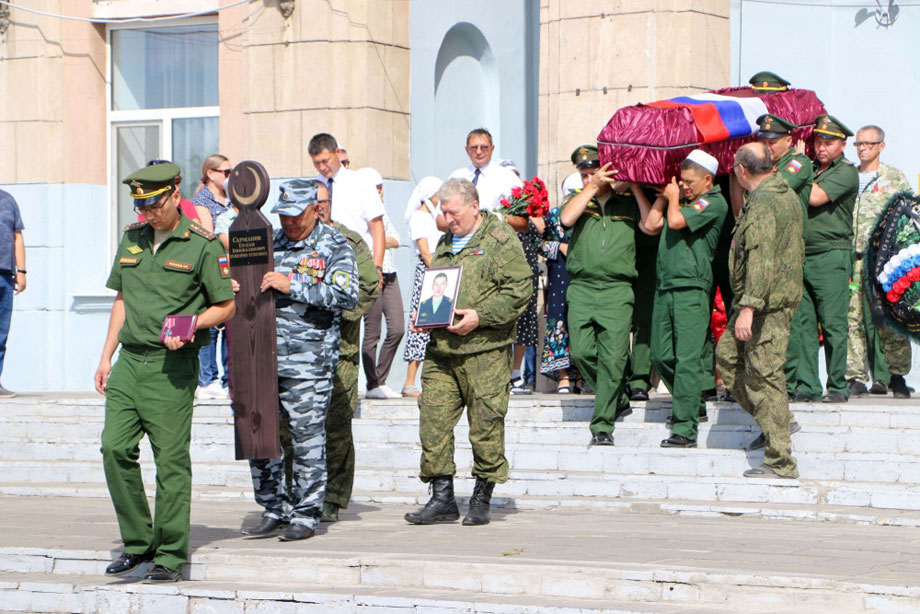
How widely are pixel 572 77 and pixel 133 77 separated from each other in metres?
4.76

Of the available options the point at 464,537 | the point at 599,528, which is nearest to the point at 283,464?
the point at 464,537

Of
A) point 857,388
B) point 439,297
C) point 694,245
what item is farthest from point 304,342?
point 857,388

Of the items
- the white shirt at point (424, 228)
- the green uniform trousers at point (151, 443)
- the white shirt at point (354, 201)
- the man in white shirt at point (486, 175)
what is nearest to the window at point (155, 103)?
the white shirt at point (424, 228)

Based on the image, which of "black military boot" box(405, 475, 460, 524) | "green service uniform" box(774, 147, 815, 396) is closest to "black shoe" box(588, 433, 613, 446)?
"green service uniform" box(774, 147, 815, 396)

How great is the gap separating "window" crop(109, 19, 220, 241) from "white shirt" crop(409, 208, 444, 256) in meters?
3.80

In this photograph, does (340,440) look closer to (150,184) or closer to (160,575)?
(160,575)

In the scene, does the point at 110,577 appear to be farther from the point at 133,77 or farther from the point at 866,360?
the point at 133,77

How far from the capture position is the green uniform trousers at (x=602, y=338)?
33.8 ft

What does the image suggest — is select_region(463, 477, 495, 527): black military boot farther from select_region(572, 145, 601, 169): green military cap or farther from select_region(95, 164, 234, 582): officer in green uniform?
select_region(572, 145, 601, 169): green military cap

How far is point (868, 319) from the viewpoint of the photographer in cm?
1141

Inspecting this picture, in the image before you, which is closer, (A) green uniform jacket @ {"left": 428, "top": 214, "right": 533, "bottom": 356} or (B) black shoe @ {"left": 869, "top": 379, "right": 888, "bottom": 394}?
(A) green uniform jacket @ {"left": 428, "top": 214, "right": 533, "bottom": 356}

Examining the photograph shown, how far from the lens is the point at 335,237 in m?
8.55

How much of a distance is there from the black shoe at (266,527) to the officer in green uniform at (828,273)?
400cm

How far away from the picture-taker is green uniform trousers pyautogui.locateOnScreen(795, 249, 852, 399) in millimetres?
10633
